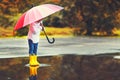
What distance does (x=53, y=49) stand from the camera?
61.6 ft

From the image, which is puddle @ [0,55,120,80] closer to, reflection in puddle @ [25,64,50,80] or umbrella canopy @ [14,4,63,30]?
reflection in puddle @ [25,64,50,80]

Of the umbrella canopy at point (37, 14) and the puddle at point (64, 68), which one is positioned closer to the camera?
the puddle at point (64, 68)

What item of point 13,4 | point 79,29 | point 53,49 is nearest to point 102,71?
point 53,49

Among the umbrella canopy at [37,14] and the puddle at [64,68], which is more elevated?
the umbrella canopy at [37,14]

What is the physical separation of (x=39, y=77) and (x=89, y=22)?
1695cm

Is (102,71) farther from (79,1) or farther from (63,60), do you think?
(79,1)

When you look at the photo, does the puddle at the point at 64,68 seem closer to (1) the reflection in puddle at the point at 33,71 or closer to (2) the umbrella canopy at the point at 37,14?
(1) the reflection in puddle at the point at 33,71

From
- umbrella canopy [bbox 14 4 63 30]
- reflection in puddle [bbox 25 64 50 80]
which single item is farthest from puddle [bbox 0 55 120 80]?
umbrella canopy [bbox 14 4 63 30]

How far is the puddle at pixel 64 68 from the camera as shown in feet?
36.5

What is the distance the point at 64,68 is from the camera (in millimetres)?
12812

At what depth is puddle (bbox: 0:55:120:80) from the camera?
36.5ft

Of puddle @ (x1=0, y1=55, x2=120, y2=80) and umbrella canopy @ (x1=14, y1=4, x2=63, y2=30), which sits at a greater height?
umbrella canopy @ (x1=14, y1=4, x2=63, y2=30)

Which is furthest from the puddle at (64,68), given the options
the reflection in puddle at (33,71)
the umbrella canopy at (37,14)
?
→ the umbrella canopy at (37,14)

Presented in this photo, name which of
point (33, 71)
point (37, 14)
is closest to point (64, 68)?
point (33, 71)
